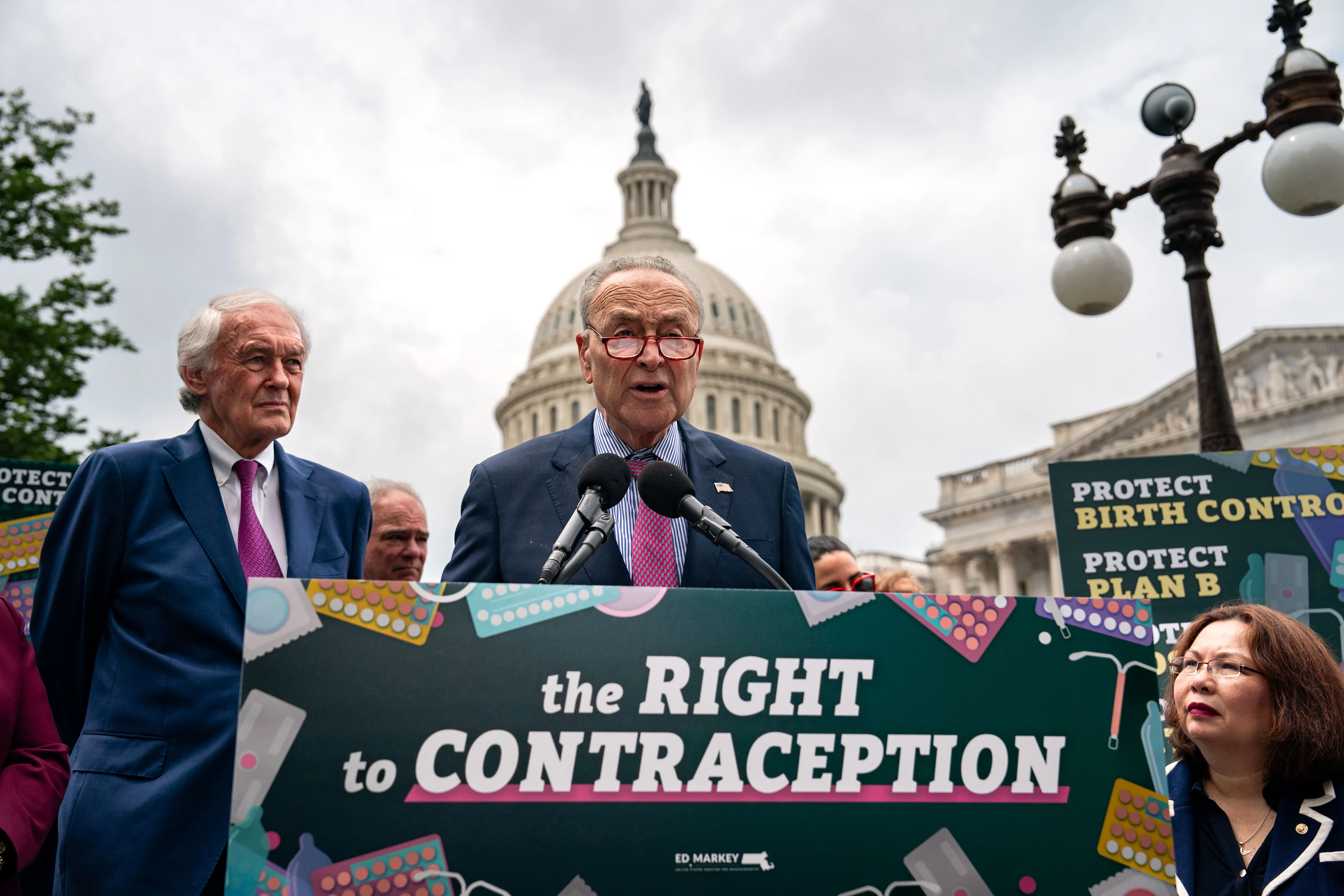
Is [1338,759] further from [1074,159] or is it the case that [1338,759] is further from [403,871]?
[1074,159]

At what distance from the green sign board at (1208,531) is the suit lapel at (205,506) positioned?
9.66ft

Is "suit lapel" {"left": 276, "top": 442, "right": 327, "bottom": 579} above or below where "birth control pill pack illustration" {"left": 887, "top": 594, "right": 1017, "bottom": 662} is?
above

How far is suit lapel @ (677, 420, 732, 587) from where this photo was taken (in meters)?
2.32

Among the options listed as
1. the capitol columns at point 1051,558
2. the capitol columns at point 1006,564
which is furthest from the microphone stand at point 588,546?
the capitol columns at point 1006,564

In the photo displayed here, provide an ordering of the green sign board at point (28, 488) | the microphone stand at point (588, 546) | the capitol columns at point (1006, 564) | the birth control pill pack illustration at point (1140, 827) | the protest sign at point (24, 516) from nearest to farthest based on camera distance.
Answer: the birth control pill pack illustration at point (1140, 827), the microphone stand at point (588, 546), the protest sign at point (24, 516), the green sign board at point (28, 488), the capitol columns at point (1006, 564)

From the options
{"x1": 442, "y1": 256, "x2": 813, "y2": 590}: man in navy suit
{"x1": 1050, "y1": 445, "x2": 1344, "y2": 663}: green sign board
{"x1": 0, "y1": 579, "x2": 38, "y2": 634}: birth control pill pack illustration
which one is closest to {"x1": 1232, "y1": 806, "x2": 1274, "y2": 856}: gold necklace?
{"x1": 1050, "y1": 445, "x2": 1344, "y2": 663}: green sign board

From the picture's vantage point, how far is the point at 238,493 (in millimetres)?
2682

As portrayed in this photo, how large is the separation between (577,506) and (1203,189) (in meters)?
4.89

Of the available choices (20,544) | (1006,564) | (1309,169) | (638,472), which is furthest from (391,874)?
(1006,564)

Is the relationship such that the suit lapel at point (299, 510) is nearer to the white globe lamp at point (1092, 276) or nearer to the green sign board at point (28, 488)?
the green sign board at point (28, 488)

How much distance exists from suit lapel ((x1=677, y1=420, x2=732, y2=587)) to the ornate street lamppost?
12.6ft

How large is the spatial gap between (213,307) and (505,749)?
1.65m

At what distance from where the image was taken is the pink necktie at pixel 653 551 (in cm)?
229

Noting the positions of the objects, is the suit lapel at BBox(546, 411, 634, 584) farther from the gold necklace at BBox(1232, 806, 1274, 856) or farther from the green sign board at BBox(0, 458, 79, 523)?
the green sign board at BBox(0, 458, 79, 523)
